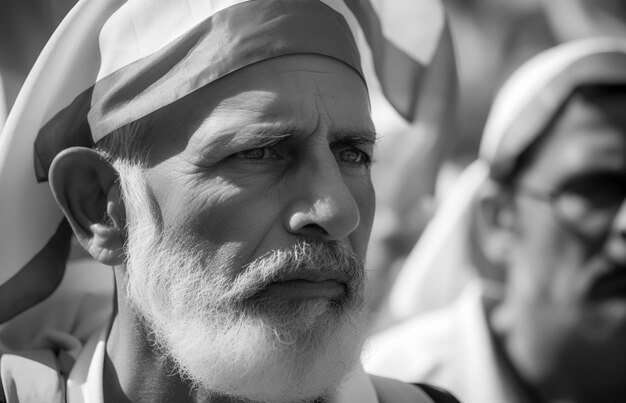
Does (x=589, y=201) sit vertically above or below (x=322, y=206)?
below

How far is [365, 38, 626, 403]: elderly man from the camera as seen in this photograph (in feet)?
16.5

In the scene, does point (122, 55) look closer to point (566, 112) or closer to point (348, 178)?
point (348, 178)

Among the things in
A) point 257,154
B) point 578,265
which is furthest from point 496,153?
point 257,154

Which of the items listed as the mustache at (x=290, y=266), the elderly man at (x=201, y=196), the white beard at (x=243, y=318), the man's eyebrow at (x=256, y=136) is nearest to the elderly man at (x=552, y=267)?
the elderly man at (x=201, y=196)

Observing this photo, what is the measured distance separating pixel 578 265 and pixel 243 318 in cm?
318

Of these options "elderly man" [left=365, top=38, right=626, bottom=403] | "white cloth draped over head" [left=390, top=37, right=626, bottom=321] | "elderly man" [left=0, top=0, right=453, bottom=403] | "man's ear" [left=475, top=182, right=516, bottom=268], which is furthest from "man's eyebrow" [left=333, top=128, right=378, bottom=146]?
"man's ear" [left=475, top=182, right=516, bottom=268]

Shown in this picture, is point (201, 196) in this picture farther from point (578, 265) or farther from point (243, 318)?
point (578, 265)

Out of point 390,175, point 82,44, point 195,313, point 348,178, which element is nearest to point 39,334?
point 195,313

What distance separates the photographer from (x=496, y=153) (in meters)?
5.48

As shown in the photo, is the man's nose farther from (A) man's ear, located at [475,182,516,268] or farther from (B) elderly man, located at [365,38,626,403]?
(A) man's ear, located at [475,182,516,268]

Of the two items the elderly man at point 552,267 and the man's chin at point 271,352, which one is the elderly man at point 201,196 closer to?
the man's chin at point 271,352

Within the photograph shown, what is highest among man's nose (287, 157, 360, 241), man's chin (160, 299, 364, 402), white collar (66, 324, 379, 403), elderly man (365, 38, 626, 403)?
man's nose (287, 157, 360, 241)

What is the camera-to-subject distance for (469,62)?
7.70 metres

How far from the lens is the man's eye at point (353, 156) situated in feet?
8.37
